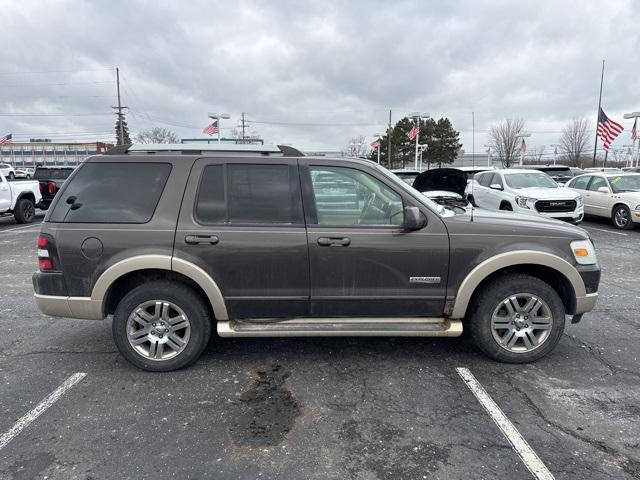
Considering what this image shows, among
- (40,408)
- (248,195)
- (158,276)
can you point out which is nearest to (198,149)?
(248,195)

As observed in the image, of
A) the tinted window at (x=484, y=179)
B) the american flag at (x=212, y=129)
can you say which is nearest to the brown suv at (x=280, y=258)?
the tinted window at (x=484, y=179)

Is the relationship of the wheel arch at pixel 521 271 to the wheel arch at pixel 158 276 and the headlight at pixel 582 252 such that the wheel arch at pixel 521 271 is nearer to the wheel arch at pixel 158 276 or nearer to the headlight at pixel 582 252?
the headlight at pixel 582 252

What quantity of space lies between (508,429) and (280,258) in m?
2.05

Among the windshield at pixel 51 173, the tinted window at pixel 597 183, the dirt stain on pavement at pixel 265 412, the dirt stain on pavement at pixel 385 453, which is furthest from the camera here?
the windshield at pixel 51 173

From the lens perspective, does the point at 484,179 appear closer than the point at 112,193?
No

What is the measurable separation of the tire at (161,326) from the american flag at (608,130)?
28.2 metres

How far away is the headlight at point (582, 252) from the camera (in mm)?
3746

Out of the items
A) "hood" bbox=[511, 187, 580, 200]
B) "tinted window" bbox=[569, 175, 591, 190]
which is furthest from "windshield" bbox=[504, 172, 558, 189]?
"tinted window" bbox=[569, 175, 591, 190]

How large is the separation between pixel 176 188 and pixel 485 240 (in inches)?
103

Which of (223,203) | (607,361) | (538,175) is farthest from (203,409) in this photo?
(538,175)

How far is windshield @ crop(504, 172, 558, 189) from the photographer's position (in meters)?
12.3

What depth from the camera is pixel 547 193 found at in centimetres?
1147

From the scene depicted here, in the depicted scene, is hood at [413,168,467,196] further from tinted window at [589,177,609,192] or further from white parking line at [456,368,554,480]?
tinted window at [589,177,609,192]

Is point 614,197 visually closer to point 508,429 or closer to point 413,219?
point 413,219
